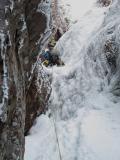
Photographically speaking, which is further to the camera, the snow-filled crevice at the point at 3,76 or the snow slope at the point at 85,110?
the snow slope at the point at 85,110

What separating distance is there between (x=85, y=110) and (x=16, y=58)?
9.84ft

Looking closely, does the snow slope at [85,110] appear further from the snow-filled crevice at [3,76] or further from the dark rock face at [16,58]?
the snow-filled crevice at [3,76]

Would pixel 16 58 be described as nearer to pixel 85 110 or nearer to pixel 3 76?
pixel 3 76

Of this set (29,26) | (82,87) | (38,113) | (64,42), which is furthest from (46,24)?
(64,42)

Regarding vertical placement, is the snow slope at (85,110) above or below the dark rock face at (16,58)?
below

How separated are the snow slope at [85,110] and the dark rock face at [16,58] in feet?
4.18

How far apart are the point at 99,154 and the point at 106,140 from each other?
1.23ft

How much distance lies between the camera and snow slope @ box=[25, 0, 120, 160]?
245 inches

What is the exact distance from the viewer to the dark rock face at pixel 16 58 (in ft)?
13.0

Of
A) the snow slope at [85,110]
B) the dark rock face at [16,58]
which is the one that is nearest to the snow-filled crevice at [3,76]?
the dark rock face at [16,58]

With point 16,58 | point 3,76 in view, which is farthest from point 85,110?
point 3,76

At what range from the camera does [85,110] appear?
7336mm

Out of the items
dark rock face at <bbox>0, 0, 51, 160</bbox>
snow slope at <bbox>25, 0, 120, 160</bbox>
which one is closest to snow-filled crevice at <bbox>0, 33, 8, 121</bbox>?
dark rock face at <bbox>0, 0, 51, 160</bbox>

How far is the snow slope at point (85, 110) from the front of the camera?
245 inches
